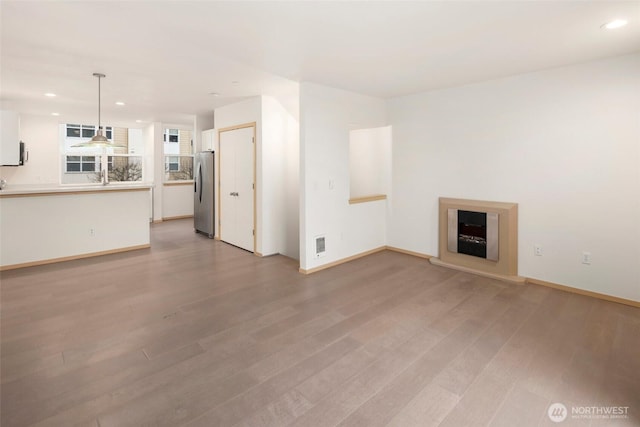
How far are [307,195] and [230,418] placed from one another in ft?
9.46

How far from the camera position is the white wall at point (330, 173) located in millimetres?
4305

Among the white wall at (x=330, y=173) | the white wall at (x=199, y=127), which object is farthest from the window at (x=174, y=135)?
the white wall at (x=330, y=173)

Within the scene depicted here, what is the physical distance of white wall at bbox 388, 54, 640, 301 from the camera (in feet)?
10.9

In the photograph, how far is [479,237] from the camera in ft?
14.3

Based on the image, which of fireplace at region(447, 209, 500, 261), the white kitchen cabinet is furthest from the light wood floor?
the white kitchen cabinet

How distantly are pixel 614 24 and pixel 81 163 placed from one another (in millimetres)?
10050

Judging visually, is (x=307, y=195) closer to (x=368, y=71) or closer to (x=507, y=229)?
(x=368, y=71)

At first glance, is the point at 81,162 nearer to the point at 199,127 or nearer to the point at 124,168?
the point at 124,168

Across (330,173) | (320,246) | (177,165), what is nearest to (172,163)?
(177,165)

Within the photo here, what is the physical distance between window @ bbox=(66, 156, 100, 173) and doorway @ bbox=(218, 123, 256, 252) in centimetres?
448

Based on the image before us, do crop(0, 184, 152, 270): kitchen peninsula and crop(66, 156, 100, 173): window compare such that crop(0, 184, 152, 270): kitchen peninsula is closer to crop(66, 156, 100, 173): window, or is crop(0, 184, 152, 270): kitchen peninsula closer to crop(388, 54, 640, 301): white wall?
crop(66, 156, 100, 173): window

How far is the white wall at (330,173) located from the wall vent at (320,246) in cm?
6

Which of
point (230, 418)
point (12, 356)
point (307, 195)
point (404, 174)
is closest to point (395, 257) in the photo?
point (404, 174)

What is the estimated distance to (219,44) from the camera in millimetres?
2955
